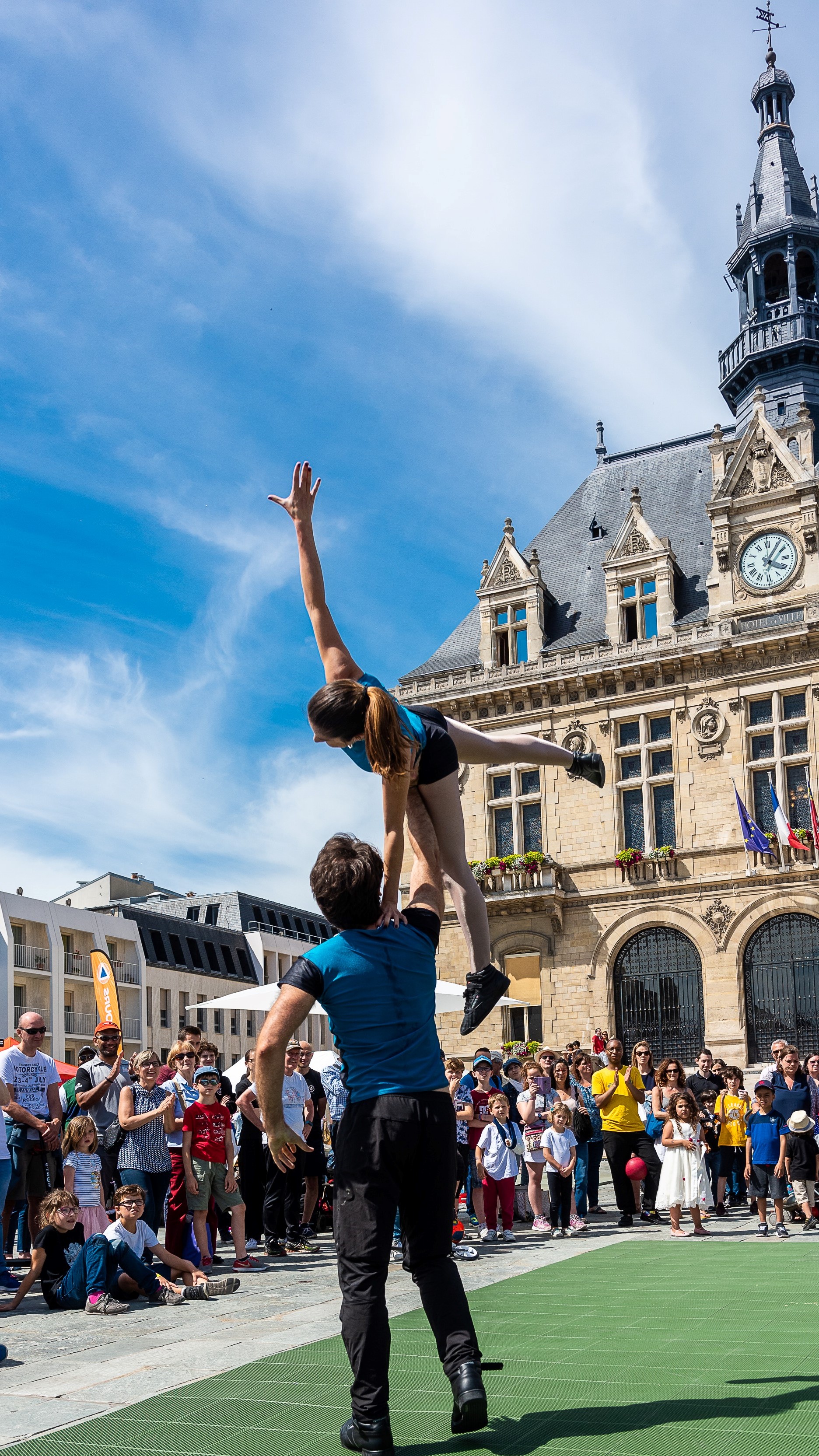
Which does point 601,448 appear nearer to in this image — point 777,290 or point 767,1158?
point 777,290

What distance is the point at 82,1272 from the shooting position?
28.2 ft

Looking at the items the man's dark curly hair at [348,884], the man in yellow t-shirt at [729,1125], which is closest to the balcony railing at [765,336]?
the man in yellow t-shirt at [729,1125]

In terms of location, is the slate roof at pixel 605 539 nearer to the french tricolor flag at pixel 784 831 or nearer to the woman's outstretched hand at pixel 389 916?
the french tricolor flag at pixel 784 831

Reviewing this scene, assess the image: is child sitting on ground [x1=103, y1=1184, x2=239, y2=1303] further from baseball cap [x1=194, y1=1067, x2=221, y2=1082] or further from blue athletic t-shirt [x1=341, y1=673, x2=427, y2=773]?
blue athletic t-shirt [x1=341, y1=673, x2=427, y2=773]

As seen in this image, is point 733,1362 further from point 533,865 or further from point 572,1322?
point 533,865

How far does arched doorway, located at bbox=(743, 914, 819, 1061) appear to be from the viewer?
28.8m

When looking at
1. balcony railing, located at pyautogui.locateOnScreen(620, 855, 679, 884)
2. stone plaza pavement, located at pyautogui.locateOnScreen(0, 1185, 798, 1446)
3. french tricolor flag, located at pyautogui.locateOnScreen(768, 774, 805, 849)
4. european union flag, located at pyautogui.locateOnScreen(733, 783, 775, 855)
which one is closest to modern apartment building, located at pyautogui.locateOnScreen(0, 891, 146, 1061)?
balcony railing, located at pyautogui.locateOnScreen(620, 855, 679, 884)

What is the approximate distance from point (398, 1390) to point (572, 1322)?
2.00 metres

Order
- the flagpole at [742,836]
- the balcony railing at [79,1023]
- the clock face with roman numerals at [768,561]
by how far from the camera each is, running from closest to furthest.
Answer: the flagpole at [742,836] < the clock face with roman numerals at [768,561] < the balcony railing at [79,1023]


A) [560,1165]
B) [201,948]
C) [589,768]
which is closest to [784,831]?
[560,1165]

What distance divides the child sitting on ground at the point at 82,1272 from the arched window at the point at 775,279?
34072 mm

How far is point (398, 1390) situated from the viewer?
5410 mm

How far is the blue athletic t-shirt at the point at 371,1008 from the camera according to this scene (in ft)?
15.1

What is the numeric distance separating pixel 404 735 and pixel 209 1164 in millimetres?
6407
